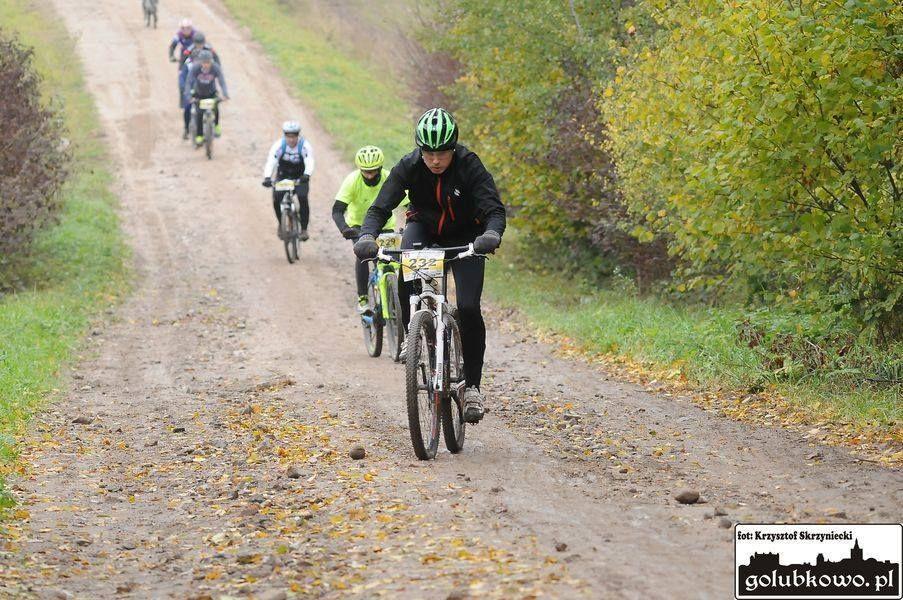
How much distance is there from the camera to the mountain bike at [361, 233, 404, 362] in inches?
494

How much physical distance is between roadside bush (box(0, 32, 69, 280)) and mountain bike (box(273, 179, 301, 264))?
3426 millimetres

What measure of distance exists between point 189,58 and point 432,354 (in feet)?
73.4

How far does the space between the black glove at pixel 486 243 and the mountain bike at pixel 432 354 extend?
9cm

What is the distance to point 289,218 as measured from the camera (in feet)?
63.9

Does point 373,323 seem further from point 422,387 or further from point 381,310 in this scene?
point 422,387

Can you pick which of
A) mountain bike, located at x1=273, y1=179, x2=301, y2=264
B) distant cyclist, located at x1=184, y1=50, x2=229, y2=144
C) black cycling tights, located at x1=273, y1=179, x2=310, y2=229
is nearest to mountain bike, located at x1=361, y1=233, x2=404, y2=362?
black cycling tights, located at x1=273, y1=179, x2=310, y2=229

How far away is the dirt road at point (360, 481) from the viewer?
5.58 metres

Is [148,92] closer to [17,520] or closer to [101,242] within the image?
[101,242]

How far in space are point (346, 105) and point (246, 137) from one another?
388cm

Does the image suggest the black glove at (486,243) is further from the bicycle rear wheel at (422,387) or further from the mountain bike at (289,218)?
the mountain bike at (289,218)

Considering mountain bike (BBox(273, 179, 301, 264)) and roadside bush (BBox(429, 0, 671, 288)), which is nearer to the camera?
roadside bush (BBox(429, 0, 671, 288))

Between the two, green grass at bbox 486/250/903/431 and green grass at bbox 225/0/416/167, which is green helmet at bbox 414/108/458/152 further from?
green grass at bbox 225/0/416/167

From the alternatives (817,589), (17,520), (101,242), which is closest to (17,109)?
(101,242)

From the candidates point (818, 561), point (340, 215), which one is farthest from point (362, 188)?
point (818, 561)
